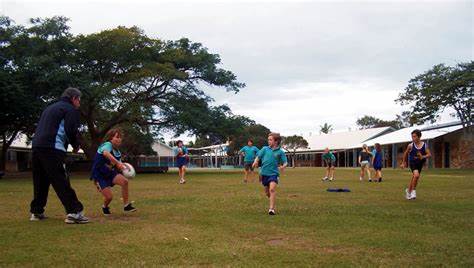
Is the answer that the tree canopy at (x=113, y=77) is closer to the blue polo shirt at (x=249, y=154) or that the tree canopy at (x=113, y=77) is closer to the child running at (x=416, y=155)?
the blue polo shirt at (x=249, y=154)

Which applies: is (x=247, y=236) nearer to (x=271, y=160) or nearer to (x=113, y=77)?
(x=271, y=160)

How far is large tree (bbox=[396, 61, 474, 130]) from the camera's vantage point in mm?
35062

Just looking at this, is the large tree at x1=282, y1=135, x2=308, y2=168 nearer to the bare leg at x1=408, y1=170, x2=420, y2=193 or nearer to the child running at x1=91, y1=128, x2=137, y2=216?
the bare leg at x1=408, y1=170, x2=420, y2=193

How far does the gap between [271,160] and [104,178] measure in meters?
3.11

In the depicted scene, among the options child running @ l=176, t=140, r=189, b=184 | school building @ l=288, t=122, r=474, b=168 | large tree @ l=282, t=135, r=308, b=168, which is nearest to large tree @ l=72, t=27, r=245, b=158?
child running @ l=176, t=140, r=189, b=184

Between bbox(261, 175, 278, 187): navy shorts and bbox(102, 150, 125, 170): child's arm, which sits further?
bbox(261, 175, 278, 187): navy shorts

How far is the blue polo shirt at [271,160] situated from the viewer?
9.41 metres

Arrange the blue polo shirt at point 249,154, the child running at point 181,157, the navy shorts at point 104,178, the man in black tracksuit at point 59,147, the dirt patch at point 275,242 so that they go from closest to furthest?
the dirt patch at point 275,242 < the man in black tracksuit at point 59,147 < the navy shorts at point 104,178 < the child running at point 181,157 < the blue polo shirt at point 249,154

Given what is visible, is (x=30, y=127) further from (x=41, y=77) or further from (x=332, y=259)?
(x=332, y=259)

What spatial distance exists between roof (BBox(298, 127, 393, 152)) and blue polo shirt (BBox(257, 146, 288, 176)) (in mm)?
48944

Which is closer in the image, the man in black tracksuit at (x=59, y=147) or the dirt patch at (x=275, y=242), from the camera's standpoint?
the dirt patch at (x=275, y=242)

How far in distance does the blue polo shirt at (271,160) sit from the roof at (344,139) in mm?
48944

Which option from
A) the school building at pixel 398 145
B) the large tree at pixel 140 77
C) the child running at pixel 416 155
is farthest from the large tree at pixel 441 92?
the child running at pixel 416 155

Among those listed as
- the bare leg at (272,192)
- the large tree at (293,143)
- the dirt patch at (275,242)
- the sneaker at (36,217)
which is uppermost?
the large tree at (293,143)
